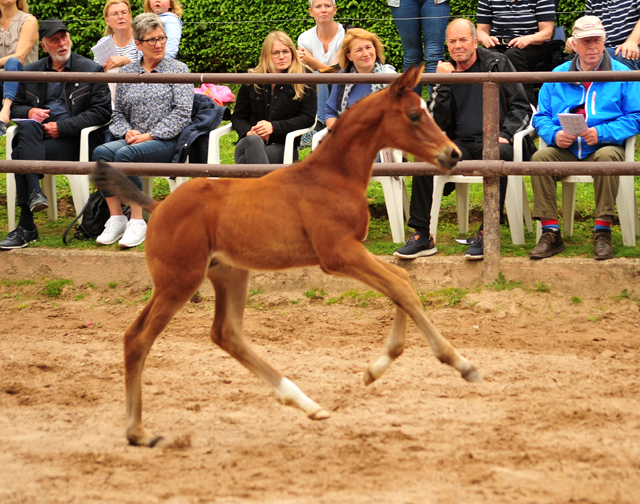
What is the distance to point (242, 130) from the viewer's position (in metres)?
7.04

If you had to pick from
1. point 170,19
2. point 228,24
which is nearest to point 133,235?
point 170,19

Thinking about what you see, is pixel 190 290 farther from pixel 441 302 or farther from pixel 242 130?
pixel 242 130

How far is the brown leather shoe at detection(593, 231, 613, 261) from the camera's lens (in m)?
6.07

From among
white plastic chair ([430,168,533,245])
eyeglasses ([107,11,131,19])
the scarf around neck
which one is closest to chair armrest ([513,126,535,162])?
white plastic chair ([430,168,533,245])

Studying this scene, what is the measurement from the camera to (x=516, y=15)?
7.51m

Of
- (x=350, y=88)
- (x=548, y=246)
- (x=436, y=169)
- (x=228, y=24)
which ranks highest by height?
(x=228, y=24)

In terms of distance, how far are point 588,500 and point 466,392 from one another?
1.44 m

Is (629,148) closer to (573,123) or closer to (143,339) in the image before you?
(573,123)

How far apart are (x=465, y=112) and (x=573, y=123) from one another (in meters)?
0.90

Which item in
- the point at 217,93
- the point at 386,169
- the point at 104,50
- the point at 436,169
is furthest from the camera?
the point at 217,93

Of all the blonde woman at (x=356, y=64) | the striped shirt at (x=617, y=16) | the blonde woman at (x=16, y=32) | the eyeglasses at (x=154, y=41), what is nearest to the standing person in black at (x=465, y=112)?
the blonde woman at (x=356, y=64)

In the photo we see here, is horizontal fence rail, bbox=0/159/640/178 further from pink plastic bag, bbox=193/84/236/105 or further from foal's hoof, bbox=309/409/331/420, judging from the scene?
foal's hoof, bbox=309/409/331/420

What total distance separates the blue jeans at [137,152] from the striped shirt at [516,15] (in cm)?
327

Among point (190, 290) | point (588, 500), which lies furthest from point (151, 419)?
point (588, 500)
